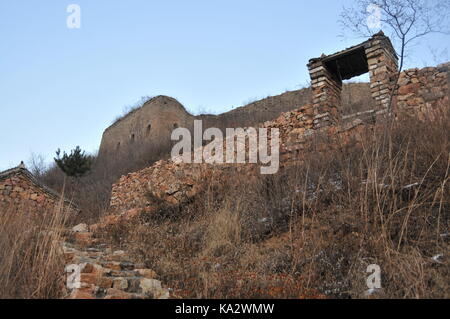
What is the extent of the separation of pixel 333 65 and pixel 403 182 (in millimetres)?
4814

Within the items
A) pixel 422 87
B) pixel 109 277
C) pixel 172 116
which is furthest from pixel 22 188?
pixel 422 87

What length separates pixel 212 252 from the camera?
4168 millimetres

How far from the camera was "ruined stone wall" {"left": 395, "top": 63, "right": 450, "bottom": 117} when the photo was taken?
631 cm

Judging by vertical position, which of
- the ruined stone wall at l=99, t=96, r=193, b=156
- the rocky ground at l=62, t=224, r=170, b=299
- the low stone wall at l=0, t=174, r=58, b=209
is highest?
the ruined stone wall at l=99, t=96, r=193, b=156

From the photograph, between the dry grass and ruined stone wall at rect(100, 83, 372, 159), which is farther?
ruined stone wall at rect(100, 83, 372, 159)

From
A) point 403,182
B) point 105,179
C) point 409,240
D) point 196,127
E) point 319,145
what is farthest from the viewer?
point 196,127

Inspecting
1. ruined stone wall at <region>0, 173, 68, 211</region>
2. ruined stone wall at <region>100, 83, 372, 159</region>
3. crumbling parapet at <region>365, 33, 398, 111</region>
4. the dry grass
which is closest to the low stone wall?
ruined stone wall at <region>0, 173, 68, 211</region>

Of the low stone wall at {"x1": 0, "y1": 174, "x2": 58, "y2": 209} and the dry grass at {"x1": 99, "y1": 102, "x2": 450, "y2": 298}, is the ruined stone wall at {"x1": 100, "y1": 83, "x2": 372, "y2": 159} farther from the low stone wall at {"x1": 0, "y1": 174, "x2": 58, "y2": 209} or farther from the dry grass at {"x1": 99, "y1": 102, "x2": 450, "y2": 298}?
the dry grass at {"x1": 99, "y1": 102, "x2": 450, "y2": 298}

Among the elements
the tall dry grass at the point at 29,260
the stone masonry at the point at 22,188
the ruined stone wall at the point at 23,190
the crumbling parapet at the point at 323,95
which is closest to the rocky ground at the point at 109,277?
the tall dry grass at the point at 29,260

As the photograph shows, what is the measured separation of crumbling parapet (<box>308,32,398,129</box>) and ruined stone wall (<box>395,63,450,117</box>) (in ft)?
0.73

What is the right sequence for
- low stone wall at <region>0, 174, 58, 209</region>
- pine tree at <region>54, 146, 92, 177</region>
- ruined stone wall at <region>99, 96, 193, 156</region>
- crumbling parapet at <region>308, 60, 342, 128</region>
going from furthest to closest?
ruined stone wall at <region>99, 96, 193, 156</region>, pine tree at <region>54, 146, 92, 177</region>, low stone wall at <region>0, 174, 58, 209</region>, crumbling parapet at <region>308, 60, 342, 128</region>

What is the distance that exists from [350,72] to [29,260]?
7.54 meters
